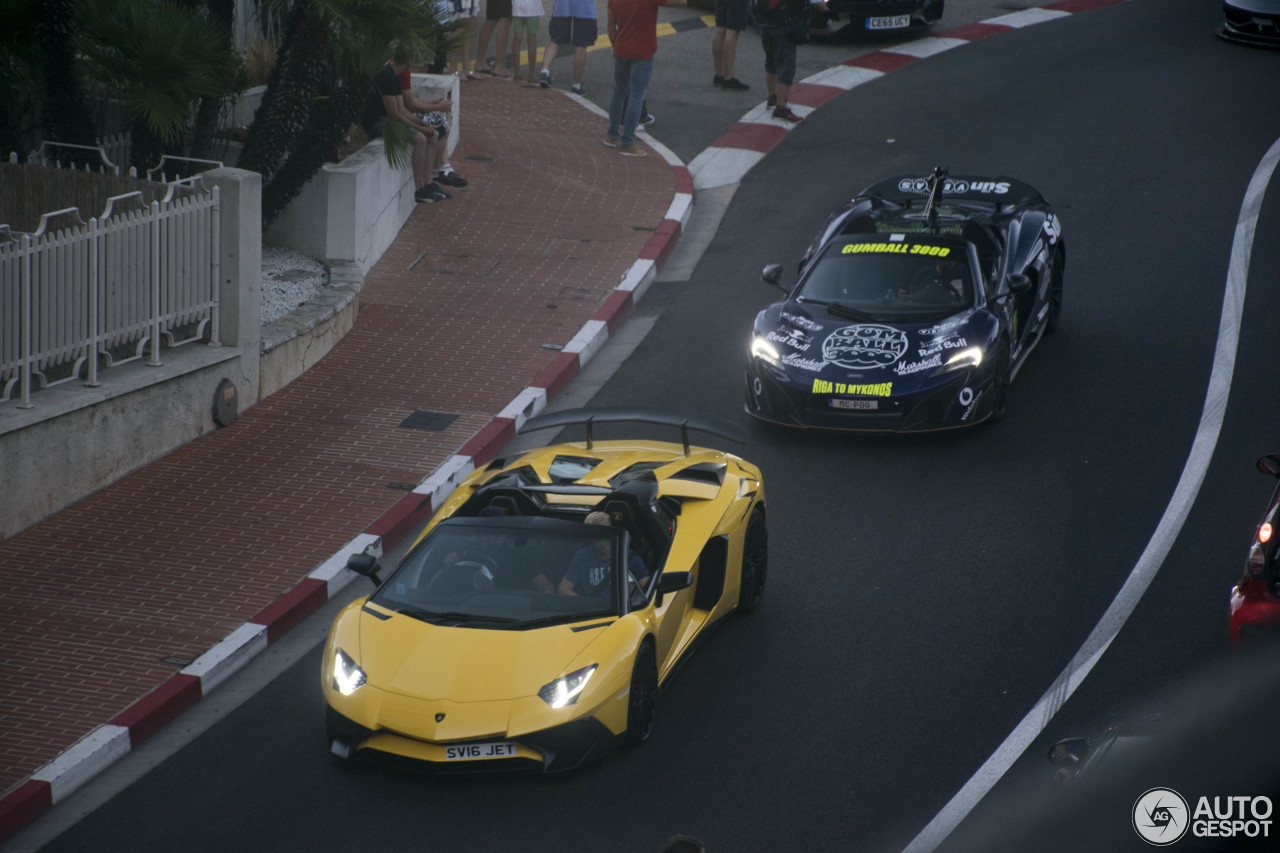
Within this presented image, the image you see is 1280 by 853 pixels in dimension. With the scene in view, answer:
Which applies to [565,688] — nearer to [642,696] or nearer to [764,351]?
[642,696]

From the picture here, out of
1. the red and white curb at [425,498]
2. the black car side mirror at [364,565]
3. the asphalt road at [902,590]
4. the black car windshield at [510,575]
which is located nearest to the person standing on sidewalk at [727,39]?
the red and white curb at [425,498]

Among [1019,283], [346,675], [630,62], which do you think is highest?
[630,62]

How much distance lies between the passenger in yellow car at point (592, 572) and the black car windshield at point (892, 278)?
4568 mm

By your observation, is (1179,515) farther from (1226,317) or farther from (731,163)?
(731,163)

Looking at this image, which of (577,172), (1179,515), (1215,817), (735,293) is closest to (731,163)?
(577,172)

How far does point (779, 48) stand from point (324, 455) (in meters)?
10.4

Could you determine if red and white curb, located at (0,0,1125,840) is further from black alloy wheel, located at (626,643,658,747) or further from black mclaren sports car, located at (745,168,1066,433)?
black alloy wheel, located at (626,643,658,747)

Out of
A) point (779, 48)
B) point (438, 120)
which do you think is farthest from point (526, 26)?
point (438, 120)

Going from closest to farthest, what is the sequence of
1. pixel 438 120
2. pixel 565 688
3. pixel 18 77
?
pixel 565 688
pixel 18 77
pixel 438 120

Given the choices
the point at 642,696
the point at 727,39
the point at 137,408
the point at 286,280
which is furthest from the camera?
the point at 727,39

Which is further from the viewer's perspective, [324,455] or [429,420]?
[429,420]

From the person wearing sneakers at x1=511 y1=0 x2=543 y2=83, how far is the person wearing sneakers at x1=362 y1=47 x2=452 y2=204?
4.52m

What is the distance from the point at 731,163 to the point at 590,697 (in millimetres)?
12660

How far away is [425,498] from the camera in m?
10.4
